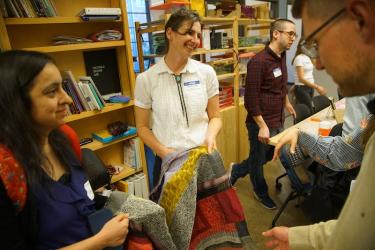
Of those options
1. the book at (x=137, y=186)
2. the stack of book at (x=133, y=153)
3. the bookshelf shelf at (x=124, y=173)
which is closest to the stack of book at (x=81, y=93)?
the stack of book at (x=133, y=153)

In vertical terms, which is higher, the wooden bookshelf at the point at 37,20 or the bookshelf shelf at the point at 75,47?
the wooden bookshelf at the point at 37,20

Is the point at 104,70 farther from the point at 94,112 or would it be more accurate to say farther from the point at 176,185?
the point at 176,185

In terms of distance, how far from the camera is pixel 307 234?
2.93 ft

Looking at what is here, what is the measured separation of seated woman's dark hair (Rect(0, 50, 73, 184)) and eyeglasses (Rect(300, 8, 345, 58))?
88 cm

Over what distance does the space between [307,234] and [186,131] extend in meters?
0.90

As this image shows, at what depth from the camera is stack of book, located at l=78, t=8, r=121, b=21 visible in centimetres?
202

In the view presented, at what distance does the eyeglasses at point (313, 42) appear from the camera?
552 millimetres

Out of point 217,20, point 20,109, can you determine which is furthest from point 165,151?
point 217,20

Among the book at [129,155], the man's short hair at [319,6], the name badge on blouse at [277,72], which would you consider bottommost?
the book at [129,155]

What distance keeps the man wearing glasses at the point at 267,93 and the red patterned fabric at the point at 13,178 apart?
195cm

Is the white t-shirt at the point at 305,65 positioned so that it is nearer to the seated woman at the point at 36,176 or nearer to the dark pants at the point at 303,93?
the dark pants at the point at 303,93

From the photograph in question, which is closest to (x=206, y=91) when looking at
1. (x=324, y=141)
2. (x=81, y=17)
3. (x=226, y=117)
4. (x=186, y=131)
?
(x=186, y=131)

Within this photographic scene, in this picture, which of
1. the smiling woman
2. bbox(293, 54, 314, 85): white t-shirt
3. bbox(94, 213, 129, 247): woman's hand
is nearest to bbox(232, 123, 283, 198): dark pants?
the smiling woman

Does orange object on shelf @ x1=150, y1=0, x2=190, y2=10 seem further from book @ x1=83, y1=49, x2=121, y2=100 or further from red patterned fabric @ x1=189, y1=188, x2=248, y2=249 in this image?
red patterned fabric @ x1=189, y1=188, x2=248, y2=249
